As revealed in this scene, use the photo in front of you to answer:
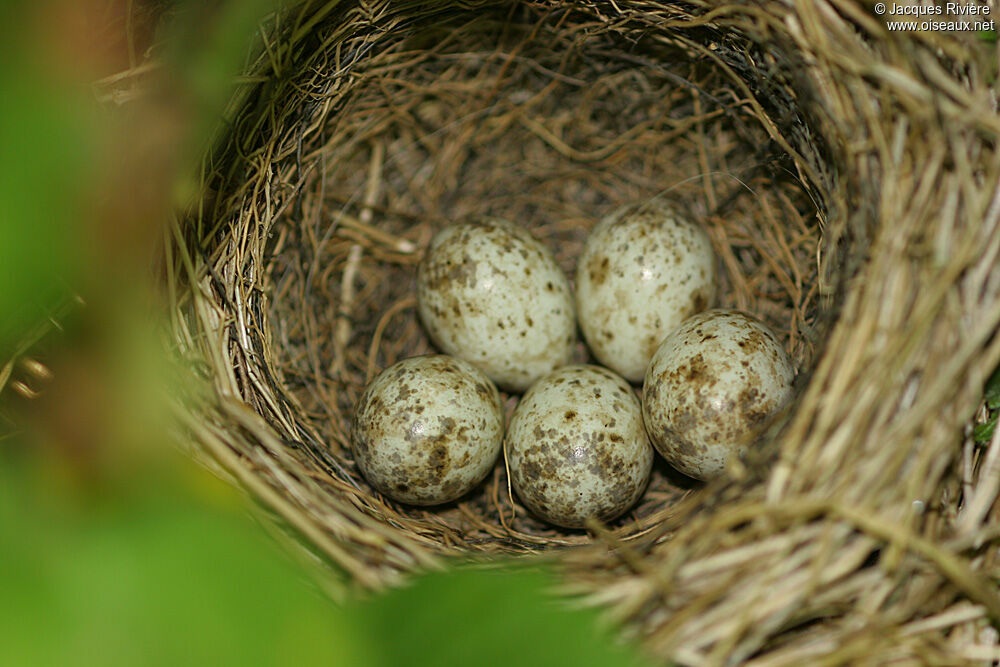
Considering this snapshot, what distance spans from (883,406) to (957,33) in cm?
46

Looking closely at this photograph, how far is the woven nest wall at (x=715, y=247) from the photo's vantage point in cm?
72

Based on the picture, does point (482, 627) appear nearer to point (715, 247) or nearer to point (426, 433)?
point (426, 433)

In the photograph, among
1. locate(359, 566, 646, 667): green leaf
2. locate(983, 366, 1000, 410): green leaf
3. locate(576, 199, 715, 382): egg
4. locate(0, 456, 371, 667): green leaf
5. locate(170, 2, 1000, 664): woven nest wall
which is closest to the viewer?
locate(0, 456, 371, 667): green leaf

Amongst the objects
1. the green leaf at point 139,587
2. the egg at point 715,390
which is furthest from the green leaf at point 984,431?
the green leaf at point 139,587

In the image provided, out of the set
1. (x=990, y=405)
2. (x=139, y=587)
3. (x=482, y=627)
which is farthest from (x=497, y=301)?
(x=139, y=587)

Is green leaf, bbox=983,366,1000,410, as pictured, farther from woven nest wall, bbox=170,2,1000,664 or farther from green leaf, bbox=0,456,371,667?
green leaf, bbox=0,456,371,667

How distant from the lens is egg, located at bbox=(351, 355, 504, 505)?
3.75ft

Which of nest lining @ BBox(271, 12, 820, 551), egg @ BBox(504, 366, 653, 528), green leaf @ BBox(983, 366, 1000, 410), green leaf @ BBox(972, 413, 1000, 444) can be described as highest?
nest lining @ BBox(271, 12, 820, 551)

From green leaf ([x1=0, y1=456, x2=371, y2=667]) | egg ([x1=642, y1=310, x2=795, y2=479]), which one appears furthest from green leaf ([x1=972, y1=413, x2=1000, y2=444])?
green leaf ([x1=0, y1=456, x2=371, y2=667])

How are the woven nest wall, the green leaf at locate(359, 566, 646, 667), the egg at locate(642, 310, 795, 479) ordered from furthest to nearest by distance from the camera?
the egg at locate(642, 310, 795, 479) < the woven nest wall < the green leaf at locate(359, 566, 646, 667)

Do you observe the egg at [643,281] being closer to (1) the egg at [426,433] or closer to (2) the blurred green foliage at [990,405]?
(1) the egg at [426,433]

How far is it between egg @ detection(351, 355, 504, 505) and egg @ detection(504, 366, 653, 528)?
76mm

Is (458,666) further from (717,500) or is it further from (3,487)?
(717,500)

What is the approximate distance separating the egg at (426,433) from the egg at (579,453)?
0.25ft
